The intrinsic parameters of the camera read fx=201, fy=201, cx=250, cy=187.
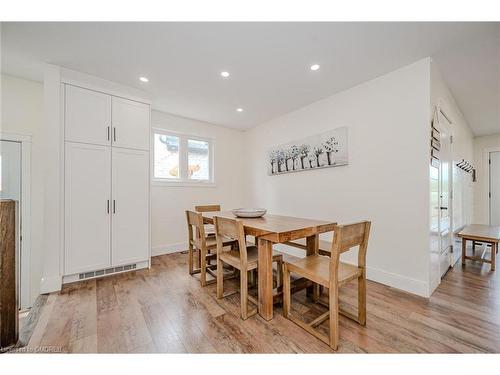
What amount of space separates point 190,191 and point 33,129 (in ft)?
7.41

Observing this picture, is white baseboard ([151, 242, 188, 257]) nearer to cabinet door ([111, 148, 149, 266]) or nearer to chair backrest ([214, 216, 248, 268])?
cabinet door ([111, 148, 149, 266])

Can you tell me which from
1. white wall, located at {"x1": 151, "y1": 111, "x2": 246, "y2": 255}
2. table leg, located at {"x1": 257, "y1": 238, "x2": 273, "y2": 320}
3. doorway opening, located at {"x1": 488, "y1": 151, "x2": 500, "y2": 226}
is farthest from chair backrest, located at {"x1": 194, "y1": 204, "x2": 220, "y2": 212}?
doorway opening, located at {"x1": 488, "y1": 151, "x2": 500, "y2": 226}

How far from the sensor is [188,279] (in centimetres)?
250

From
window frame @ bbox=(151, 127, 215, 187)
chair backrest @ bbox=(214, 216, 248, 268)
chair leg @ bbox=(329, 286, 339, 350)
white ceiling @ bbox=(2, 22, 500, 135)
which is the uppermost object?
white ceiling @ bbox=(2, 22, 500, 135)

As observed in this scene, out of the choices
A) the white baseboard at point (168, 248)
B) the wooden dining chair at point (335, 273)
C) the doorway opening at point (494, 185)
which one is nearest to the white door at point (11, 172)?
the white baseboard at point (168, 248)

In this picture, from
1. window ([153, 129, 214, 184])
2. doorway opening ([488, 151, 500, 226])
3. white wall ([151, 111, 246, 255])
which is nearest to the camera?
white wall ([151, 111, 246, 255])

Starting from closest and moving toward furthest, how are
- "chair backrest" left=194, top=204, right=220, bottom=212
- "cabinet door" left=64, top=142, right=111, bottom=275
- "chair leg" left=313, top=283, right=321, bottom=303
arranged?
"chair leg" left=313, top=283, right=321, bottom=303 < "cabinet door" left=64, top=142, right=111, bottom=275 < "chair backrest" left=194, top=204, right=220, bottom=212

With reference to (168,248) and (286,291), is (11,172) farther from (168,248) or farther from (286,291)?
(286,291)

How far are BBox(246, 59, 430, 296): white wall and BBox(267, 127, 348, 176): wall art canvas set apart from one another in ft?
0.34

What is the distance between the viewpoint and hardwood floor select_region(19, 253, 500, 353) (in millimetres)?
1381

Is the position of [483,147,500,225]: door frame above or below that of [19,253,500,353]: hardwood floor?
above

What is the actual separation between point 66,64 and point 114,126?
0.74 metres
